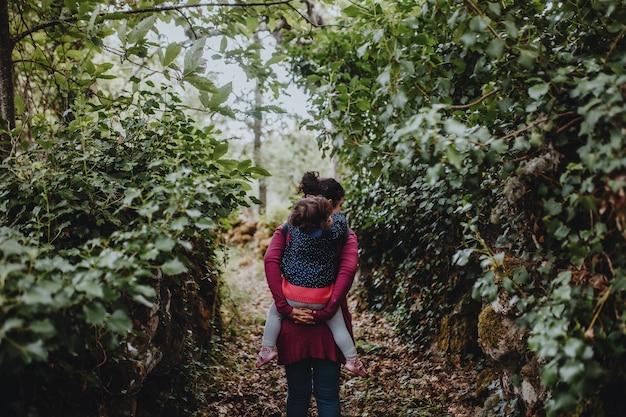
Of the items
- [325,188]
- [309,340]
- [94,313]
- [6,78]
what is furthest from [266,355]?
[6,78]

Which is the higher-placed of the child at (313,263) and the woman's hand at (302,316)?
the child at (313,263)

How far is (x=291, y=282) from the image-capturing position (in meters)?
3.00

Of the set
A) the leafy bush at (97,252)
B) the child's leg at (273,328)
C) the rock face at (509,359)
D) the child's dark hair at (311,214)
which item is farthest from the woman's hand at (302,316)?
the rock face at (509,359)

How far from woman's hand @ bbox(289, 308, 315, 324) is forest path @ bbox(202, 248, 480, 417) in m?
1.43

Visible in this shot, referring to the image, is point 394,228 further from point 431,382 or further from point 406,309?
point 431,382

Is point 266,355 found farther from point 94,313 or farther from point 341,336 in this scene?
point 94,313

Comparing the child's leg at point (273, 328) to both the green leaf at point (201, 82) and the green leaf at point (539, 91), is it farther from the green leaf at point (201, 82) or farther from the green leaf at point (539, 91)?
the green leaf at point (539, 91)

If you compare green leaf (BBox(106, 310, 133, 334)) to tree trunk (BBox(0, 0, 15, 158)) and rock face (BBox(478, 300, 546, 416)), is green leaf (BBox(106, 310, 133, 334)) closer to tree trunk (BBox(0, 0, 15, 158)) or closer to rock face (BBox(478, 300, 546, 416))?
tree trunk (BBox(0, 0, 15, 158))

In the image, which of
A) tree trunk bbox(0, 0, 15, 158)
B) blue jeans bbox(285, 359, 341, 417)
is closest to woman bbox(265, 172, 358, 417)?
blue jeans bbox(285, 359, 341, 417)

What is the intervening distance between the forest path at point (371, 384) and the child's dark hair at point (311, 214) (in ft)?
6.43

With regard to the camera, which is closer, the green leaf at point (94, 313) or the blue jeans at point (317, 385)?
the green leaf at point (94, 313)

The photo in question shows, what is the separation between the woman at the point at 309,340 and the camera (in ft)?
9.69

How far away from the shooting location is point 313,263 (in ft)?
9.73

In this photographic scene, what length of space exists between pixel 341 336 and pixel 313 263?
0.54m
